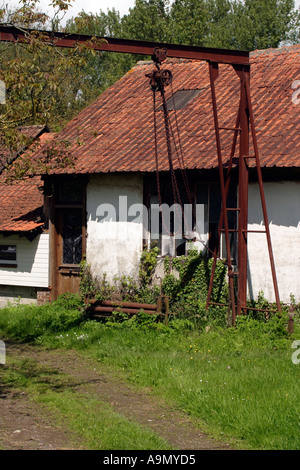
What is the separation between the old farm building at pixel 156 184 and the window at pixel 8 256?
28 millimetres

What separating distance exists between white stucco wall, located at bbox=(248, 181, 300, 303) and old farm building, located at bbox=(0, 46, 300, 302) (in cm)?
2

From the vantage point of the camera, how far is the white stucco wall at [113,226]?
15133mm

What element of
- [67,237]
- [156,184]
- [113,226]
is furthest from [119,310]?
[67,237]

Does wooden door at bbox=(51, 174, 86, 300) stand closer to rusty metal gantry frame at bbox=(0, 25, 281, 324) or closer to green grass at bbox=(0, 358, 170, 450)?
rusty metal gantry frame at bbox=(0, 25, 281, 324)

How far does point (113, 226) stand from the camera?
15453 mm

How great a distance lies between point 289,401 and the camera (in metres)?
7.50

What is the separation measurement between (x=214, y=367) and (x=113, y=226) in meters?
6.53

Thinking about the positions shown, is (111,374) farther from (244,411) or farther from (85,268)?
(85,268)

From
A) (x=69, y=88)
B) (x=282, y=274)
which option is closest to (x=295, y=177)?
(x=282, y=274)

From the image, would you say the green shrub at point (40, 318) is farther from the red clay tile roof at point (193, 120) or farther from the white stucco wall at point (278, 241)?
the white stucco wall at point (278, 241)

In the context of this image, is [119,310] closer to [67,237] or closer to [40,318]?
[40,318]

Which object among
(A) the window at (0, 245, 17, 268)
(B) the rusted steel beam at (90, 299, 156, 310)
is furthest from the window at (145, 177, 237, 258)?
(A) the window at (0, 245, 17, 268)

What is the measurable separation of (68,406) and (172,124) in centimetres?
930

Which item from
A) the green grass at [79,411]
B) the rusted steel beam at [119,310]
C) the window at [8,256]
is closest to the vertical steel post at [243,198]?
the rusted steel beam at [119,310]
